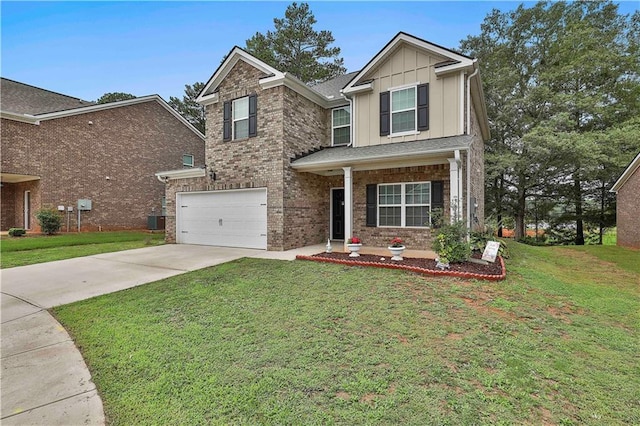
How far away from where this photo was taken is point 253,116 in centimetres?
1078

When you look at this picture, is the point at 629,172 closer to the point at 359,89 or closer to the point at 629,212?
the point at 629,212

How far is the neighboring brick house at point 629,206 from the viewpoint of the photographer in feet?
37.6

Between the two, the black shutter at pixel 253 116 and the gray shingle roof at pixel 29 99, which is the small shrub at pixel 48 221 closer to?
the gray shingle roof at pixel 29 99

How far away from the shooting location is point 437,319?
13.8 feet

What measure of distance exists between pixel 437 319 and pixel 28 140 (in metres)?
19.6

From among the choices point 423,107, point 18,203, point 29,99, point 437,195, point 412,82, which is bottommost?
Result: point 18,203

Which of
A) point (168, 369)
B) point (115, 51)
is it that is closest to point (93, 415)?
point (168, 369)

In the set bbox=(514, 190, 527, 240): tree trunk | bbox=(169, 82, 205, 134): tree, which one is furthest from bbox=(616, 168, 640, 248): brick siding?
bbox=(169, 82, 205, 134): tree

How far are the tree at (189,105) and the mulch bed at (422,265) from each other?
27311mm

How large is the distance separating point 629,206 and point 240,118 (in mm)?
15838

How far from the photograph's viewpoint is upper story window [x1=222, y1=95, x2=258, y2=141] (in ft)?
35.4

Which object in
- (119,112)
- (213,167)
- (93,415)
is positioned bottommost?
(93,415)

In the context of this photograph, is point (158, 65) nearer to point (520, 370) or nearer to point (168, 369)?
point (168, 369)

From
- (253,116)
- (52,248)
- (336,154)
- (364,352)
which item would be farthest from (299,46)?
(364,352)
